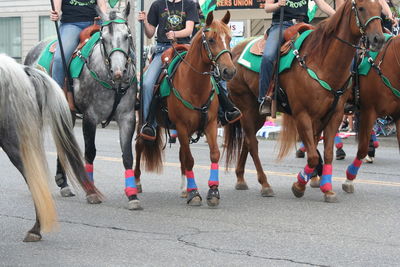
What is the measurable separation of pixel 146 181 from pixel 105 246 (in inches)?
173

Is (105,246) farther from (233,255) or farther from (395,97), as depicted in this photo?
(395,97)

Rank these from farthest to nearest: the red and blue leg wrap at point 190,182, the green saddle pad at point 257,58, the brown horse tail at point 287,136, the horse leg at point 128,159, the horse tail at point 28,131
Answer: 1. the brown horse tail at point 287,136
2. the green saddle pad at point 257,58
3. the red and blue leg wrap at point 190,182
4. the horse leg at point 128,159
5. the horse tail at point 28,131

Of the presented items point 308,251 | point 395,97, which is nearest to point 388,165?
point 395,97

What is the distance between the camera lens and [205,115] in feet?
31.8

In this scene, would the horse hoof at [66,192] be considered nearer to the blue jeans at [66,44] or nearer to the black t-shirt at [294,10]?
the blue jeans at [66,44]

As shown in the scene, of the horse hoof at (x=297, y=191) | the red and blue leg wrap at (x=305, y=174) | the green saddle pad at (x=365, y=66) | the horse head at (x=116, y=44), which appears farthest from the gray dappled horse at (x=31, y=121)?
the green saddle pad at (x=365, y=66)

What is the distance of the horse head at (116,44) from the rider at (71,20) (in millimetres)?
994

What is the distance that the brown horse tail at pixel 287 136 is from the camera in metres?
11.7

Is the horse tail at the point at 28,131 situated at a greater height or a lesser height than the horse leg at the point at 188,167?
greater

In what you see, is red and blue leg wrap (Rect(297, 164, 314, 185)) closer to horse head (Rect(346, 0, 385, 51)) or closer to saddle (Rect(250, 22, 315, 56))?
saddle (Rect(250, 22, 315, 56))

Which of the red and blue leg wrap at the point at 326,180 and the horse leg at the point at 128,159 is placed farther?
the red and blue leg wrap at the point at 326,180

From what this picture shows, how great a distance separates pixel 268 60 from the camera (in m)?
10.5

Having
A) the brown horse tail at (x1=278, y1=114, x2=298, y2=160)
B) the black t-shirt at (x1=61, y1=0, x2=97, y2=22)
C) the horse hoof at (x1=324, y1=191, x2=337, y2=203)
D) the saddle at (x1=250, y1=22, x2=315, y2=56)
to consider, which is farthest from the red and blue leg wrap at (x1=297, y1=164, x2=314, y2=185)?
the black t-shirt at (x1=61, y1=0, x2=97, y2=22)

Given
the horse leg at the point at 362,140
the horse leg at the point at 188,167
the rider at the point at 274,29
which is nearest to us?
the horse leg at the point at 188,167
